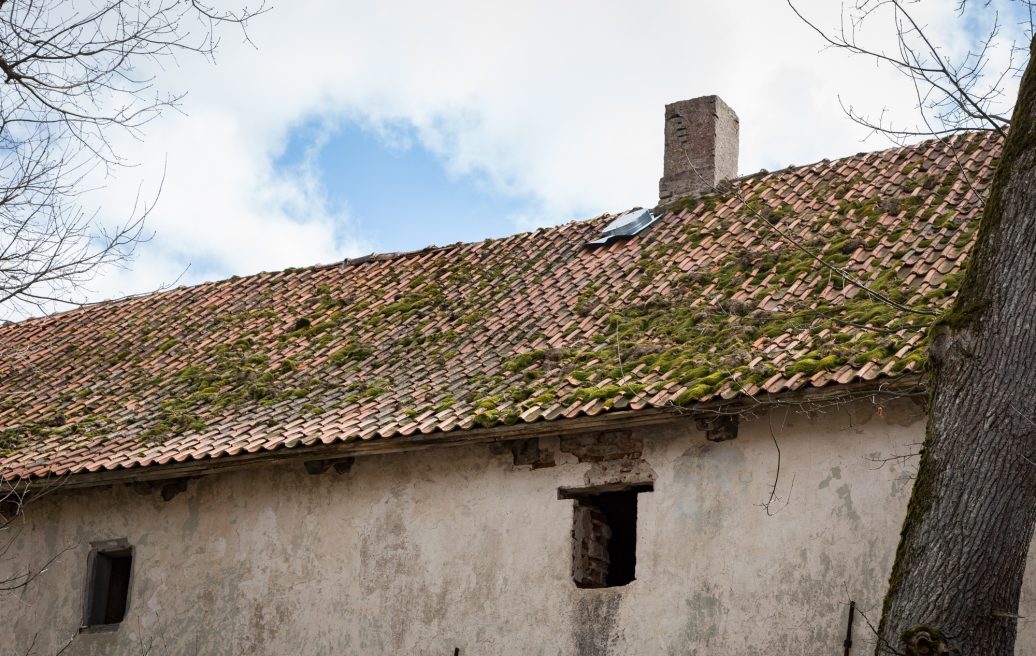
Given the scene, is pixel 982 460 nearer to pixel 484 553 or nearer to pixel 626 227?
pixel 484 553

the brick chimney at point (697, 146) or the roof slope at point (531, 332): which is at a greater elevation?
the brick chimney at point (697, 146)

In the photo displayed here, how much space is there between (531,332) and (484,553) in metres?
2.38

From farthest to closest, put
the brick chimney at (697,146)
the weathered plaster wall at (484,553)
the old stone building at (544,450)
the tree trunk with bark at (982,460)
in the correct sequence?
the brick chimney at (697,146) < the old stone building at (544,450) < the weathered plaster wall at (484,553) < the tree trunk with bark at (982,460)

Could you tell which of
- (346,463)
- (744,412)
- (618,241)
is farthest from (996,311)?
(618,241)

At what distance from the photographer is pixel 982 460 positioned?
19.5 ft

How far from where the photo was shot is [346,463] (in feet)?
38.3

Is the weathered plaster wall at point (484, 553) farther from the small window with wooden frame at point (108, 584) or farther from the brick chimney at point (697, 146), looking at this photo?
the brick chimney at point (697, 146)

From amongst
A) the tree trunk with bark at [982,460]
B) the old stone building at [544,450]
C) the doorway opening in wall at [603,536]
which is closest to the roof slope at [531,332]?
the old stone building at [544,450]

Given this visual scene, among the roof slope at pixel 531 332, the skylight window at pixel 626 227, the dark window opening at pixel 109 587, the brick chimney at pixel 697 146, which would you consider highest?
the brick chimney at pixel 697 146

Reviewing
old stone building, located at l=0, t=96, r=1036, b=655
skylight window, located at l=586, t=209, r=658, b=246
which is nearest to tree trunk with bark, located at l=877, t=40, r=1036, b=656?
old stone building, located at l=0, t=96, r=1036, b=655

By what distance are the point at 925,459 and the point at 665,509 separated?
4191 millimetres

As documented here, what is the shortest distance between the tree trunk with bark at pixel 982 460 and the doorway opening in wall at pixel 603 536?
444 cm

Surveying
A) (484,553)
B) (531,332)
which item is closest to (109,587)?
(484,553)

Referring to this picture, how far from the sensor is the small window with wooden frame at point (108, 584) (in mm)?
12422
